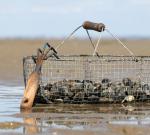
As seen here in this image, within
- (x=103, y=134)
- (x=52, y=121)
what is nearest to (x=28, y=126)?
(x=52, y=121)

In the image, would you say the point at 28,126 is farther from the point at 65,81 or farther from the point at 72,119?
the point at 65,81

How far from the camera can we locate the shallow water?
40.6 ft

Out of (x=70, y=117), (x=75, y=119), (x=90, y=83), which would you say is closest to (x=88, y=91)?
(x=90, y=83)

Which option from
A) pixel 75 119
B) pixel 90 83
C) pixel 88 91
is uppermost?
pixel 90 83

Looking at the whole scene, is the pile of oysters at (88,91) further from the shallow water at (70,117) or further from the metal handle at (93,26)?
the metal handle at (93,26)

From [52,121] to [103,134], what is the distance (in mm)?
1827

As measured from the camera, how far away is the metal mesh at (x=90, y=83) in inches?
629

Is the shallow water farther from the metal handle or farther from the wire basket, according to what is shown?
the metal handle

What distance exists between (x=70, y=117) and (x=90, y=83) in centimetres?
229

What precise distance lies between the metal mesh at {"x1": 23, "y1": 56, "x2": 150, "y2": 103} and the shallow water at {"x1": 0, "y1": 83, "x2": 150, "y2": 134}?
0.93 feet

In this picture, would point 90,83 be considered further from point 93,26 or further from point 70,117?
point 70,117

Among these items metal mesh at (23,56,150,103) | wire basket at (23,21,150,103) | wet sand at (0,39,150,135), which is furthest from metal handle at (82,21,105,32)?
wet sand at (0,39,150,135)

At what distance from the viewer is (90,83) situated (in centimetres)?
1605

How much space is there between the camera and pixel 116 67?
697 inches
